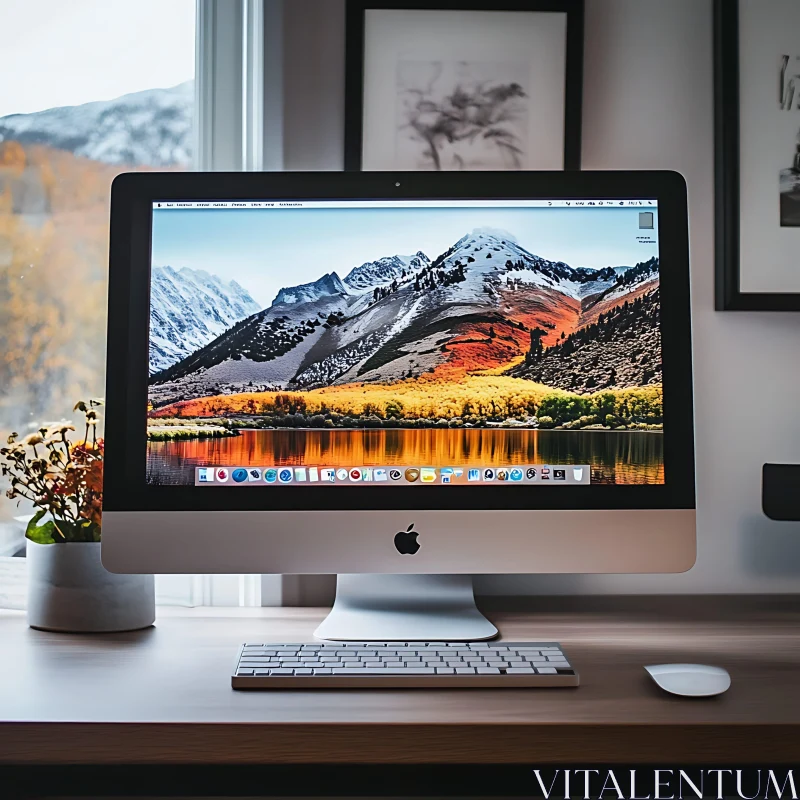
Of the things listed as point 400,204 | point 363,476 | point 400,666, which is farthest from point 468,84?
point 400,666

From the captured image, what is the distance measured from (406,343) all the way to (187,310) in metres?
0.28

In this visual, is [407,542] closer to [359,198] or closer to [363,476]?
[363,476]

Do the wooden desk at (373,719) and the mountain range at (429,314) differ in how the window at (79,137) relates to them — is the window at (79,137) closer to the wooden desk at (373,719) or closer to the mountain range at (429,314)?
the mountain range at (429,314)

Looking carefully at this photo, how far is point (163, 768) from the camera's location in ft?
3.33

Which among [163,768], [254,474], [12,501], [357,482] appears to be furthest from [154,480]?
[12,501]

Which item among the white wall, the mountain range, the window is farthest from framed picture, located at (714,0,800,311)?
the window

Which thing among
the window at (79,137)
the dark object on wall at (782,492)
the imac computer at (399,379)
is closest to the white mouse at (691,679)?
the imac computer at (399,379)

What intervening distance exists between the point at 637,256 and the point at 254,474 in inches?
22.2

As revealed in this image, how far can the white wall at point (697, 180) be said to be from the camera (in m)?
1.28

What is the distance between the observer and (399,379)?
100cm

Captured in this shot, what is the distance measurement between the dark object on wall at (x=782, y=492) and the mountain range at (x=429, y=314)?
36 centimetres

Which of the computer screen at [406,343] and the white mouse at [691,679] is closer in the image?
the white mouse at [691,679]

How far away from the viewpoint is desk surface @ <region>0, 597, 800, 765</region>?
2.25 ft

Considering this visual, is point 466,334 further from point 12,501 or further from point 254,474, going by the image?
point 12,501
